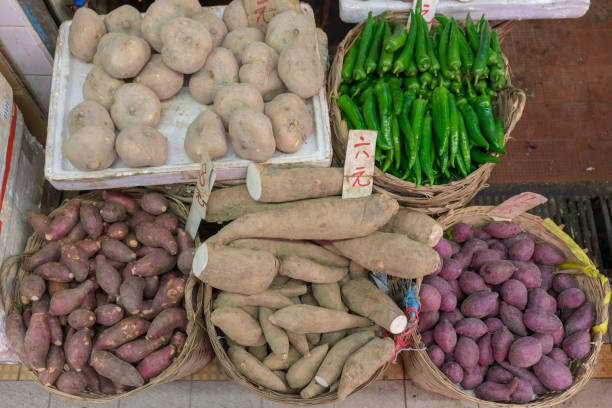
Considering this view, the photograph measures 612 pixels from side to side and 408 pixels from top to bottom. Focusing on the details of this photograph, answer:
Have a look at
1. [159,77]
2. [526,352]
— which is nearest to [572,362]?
[526,352]

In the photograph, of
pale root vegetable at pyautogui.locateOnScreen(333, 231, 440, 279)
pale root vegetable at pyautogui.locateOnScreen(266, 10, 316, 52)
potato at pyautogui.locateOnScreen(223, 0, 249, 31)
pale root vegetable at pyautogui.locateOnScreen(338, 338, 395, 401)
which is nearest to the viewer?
pale root vegetable at pyautogui.locateOnScreen(338, 338, 395, 401)

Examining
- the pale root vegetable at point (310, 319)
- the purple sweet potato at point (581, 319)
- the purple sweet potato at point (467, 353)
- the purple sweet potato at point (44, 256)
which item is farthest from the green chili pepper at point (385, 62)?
the purple sweet potato at point (44, 256)

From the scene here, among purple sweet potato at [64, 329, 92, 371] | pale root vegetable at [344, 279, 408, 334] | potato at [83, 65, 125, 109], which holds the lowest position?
purple sweet potato at [64, 329, 92, 371]

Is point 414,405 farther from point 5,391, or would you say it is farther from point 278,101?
point 5,391

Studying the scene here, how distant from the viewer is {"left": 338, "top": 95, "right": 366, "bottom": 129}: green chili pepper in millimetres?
2236

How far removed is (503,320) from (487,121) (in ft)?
3.01

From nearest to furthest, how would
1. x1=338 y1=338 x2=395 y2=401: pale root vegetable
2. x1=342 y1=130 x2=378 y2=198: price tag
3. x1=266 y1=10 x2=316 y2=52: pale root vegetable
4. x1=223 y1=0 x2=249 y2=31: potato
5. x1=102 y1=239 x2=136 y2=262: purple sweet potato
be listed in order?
x1=338 y1=338 x2=395 y2=401: pale root vegetable, x1=342 y1=130 x2=378 y2=198: price tag, x1=102 y1=239 x2=136 y2=262: purple sweet potato, x1=266 y1=10 x2=316 y2=52: pale root vegetable, x1=223 y1=0 x2=249 y2=31: potato

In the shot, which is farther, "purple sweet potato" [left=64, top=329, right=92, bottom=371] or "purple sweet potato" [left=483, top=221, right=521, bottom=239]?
"purple sweet potato" [left=483, top=221, right=521, bottom=239]

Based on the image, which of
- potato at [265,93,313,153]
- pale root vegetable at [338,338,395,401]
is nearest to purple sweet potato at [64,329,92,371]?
pale root vegetable at [338,338,395,401]

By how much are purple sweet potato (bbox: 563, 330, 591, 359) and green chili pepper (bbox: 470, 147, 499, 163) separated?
842mm

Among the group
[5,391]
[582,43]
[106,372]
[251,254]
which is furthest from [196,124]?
[582,43]

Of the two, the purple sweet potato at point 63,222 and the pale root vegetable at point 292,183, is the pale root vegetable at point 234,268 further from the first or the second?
the purple sweet potato at point 63,222

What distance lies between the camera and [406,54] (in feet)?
7.71

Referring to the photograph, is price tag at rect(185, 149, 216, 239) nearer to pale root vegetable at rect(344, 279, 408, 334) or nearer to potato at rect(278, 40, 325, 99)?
potato at rect(278, 40, 325, 99)
